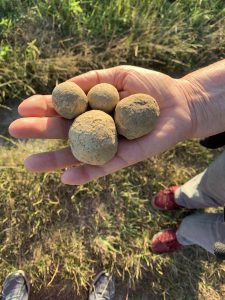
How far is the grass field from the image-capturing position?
2.56m

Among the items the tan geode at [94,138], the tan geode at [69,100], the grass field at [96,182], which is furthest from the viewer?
the grass field at [96,182]

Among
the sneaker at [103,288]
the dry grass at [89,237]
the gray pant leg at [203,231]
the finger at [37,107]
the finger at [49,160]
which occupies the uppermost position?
the finger at [37,107]

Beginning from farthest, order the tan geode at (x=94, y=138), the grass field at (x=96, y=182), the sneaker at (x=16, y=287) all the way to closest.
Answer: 1. the grass field at (x=96, y=182)
2. the sneaker at (x=16, y=287)
3. the tan geode at (x=94, y=138)

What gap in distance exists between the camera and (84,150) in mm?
1886

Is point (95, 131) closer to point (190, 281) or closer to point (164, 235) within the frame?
point (164, 235)

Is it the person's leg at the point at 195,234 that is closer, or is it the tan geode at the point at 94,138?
the tan geode at the point at 94,138

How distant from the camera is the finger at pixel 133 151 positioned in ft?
6.60

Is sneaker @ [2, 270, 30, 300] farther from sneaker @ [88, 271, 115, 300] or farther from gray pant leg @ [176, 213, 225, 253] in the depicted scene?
gray pant leg @ [176, 213, 225, 253]

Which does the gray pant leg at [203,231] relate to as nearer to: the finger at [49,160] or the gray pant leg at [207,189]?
the gray pant leg at [207,189]

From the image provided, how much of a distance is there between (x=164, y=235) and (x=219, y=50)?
5.15ft

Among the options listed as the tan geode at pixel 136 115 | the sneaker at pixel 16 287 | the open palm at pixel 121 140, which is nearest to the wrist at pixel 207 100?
the open palm at pixel 121 140

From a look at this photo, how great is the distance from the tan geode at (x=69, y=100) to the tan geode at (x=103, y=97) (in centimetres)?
4

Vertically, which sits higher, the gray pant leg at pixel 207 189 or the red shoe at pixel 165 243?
the gray pant leg at pixel 207 189

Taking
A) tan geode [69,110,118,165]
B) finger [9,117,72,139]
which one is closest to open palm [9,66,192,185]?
finger [9,117,72,139]
